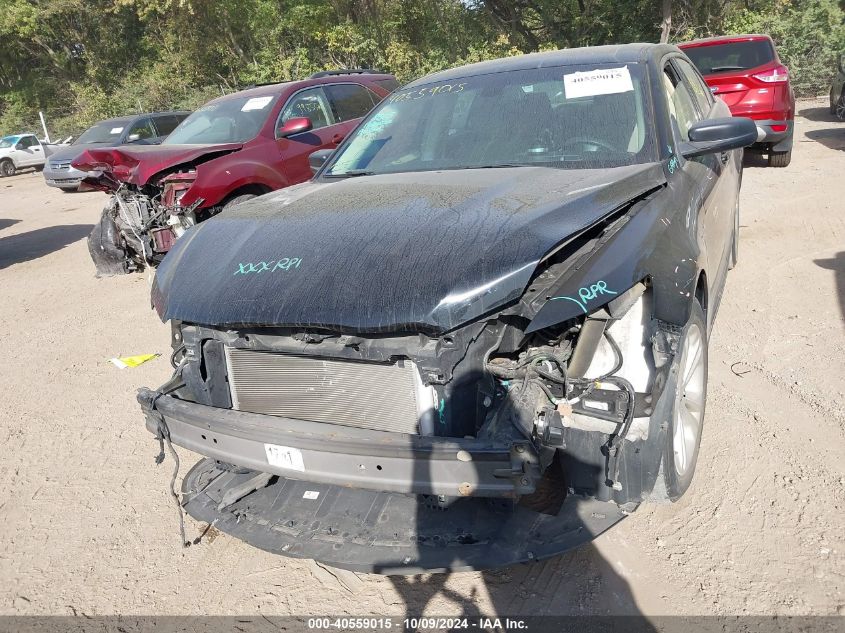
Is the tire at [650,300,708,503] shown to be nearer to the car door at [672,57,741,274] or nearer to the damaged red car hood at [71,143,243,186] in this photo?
the car door at [672,57,741,274]

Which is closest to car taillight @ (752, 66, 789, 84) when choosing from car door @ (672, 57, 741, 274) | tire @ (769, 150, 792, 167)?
tire @ (769, 150, 792, 167)

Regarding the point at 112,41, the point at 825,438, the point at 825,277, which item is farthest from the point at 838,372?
the point at 112,41

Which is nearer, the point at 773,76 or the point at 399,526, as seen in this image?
the point at 399,526

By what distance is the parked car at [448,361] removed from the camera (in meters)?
2.09

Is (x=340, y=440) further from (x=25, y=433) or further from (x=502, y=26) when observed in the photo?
(x=502, y=26)

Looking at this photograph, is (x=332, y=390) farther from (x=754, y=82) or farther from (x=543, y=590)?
(x=754, y=82)

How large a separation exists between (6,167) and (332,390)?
25.1 m

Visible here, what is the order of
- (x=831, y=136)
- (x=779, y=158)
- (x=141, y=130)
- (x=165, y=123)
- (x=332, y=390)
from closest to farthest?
1. (x=332, y=390)
2. (x=779, y=158)
3. (x=831, y=136)
4. (x=141, y=130)
5. (x=165, y=123)

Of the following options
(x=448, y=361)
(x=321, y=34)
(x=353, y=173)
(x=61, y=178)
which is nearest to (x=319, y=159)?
(x=353, y=173)

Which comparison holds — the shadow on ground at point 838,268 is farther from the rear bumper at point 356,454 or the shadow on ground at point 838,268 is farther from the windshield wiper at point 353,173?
the rear bumper at point 356,454

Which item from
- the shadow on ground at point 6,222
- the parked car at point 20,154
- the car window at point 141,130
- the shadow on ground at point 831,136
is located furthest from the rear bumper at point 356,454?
the parked car at point 20,154

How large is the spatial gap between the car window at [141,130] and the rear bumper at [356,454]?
519 inches

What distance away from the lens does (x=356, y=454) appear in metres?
2.16

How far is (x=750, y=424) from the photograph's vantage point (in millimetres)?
3307
